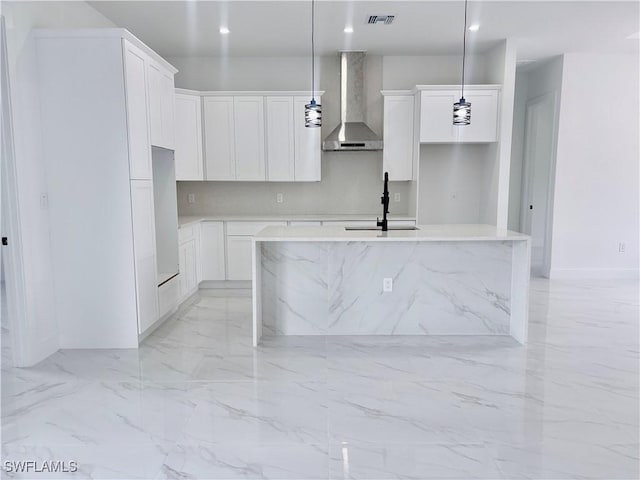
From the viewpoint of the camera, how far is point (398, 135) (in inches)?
211

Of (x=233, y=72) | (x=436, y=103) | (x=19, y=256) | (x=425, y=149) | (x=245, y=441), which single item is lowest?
(x=245, y=441)

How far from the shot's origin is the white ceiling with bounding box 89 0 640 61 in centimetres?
401

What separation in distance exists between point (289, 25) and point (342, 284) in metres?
2.72

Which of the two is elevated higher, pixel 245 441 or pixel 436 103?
pixel 436 103

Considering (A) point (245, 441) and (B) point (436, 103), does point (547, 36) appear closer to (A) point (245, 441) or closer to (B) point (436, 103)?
(B) point (436, 103)

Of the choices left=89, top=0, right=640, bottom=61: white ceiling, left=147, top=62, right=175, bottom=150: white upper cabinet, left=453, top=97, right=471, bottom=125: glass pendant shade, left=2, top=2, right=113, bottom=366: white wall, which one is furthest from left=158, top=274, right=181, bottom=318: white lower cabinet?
left=453, top=97, right=471, bottom=125: glass pendant shade

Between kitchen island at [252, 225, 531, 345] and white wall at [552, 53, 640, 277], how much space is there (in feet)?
9.12

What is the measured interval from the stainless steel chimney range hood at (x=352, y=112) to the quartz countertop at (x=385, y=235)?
1.92 metres

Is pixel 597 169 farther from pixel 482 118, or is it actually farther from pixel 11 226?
pixel 11 226

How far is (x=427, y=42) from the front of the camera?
199 inches

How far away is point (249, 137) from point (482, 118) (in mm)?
2796

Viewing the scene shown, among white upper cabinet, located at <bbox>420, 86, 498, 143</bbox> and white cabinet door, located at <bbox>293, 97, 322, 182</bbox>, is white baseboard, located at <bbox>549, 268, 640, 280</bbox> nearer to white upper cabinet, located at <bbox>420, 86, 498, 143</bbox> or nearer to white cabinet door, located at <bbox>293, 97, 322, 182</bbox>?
white upper cabinet, located at <bbox>420, 86, 498, 143</bbox>

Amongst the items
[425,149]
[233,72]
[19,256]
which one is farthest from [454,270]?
[233,72]

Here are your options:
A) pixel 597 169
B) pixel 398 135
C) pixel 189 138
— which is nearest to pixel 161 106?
pixel 189 138
